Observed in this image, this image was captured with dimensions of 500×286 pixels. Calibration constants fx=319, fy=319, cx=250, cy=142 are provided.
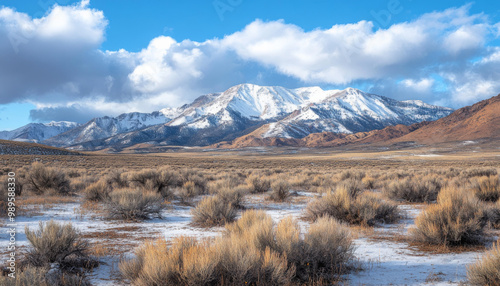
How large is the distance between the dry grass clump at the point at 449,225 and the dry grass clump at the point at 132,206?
22.8ft

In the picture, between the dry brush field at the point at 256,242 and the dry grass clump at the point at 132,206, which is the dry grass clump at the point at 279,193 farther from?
the dry grass clump at the point at 132,206

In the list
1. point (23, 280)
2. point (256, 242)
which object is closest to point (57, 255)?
point (23, 280)

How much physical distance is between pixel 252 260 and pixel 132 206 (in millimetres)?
6152

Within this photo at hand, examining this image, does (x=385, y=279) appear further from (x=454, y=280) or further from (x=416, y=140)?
(x=416, y=140)

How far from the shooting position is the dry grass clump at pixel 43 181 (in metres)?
13.8

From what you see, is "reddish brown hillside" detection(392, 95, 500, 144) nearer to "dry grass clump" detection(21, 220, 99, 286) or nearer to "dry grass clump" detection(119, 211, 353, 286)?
"dry grass clump" detection(119, 211, 353, 286)

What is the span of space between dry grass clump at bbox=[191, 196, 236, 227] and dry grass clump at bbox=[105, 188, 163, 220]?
1599 mm

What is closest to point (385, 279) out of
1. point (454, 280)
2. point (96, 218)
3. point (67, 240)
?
point (454, 280)

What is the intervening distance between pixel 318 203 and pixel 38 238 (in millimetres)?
6699

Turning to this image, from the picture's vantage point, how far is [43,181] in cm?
1385

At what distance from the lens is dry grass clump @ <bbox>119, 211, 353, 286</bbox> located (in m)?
3.82

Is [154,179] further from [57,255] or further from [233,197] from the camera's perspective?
[57,255]

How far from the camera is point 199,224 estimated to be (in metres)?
8.59

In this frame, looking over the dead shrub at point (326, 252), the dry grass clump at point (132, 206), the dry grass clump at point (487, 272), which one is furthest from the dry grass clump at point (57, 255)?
the dry grass clump at point (487, 272)
